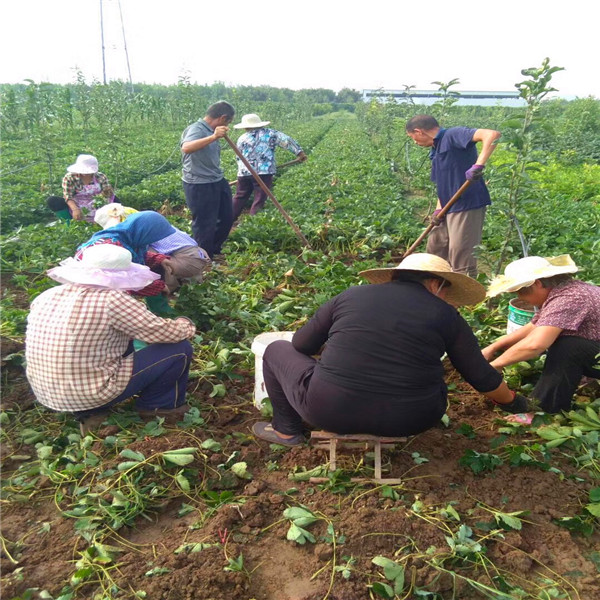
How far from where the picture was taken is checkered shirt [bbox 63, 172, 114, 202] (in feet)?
21.4

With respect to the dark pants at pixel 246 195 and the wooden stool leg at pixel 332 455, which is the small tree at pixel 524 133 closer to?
the wooden stool leg at pixel 332 455

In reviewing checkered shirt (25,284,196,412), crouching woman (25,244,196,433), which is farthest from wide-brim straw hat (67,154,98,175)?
checkered shirt (25,284,196,412)

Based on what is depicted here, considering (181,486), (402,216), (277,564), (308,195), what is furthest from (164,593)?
(308,195)

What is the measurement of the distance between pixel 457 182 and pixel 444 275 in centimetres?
290

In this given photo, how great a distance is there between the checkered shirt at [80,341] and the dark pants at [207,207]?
11.0ft

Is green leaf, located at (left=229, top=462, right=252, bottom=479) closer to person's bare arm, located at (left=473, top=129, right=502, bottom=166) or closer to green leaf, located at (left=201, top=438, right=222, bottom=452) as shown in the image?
green leaf, located at (left=201, top=438, right=222, bottom=452)

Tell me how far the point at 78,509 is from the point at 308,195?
7.79 meters

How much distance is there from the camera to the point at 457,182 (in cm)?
531

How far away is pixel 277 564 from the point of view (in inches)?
91.9

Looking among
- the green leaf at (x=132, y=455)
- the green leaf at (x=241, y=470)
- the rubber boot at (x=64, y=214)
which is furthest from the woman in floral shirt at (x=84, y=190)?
the green leaf at (x=241, y=470)

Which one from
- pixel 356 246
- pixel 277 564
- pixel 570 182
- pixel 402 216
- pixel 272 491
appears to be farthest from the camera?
pixel 570 182

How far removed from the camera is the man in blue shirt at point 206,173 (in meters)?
5.98

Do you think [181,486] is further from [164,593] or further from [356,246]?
[356,246]

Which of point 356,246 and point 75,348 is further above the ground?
point 75,348
